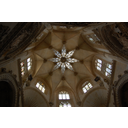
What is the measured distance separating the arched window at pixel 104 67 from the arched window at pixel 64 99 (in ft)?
23.5

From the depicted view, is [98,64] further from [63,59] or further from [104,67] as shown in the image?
[63,59]

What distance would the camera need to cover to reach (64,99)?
58.1ft

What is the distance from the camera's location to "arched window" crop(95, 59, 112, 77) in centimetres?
1341

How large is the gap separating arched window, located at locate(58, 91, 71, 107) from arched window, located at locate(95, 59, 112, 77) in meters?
7.16

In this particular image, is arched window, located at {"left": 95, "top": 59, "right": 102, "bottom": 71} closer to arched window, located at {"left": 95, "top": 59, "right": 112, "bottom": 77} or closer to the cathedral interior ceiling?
arched window, located at {"left": 95, "top": 59, "right": 112, "bottom": 77}

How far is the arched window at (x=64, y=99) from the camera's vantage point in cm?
1669

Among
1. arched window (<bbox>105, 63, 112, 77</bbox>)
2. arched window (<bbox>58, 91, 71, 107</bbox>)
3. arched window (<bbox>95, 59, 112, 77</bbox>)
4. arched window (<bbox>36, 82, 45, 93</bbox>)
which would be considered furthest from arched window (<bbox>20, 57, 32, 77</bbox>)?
arched window (<bbox>105, 63, 112, 77</bbox>)

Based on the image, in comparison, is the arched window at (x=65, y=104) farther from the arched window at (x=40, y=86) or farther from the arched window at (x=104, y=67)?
the arched window at (x=104, y=67)

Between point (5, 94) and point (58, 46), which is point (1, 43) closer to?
point (5, 94)

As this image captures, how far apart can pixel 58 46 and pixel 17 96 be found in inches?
487

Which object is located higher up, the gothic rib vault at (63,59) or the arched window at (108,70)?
the gothic rib vault at (63,59)

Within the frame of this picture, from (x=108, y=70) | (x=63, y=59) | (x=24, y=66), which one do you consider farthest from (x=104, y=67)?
(x=24, y=66)

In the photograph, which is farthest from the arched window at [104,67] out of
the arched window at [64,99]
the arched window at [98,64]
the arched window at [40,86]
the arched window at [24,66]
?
the arched window at [24,66]

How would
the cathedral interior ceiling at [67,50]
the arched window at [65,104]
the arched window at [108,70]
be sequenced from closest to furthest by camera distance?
the arched window at [108,70] < the arched window at [65,104] < the cathedral interior ceiling at [67,50]
